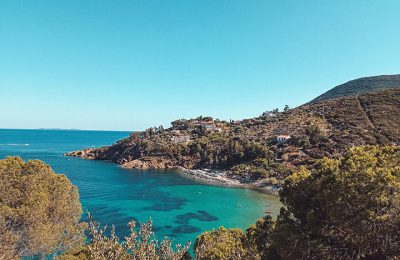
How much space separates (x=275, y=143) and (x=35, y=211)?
2910 inches

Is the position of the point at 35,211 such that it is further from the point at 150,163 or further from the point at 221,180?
the point at 150,163

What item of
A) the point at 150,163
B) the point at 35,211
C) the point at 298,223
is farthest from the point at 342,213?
the point at 150,163

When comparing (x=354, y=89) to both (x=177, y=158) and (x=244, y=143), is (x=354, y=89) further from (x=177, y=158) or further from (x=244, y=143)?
(x=177, y=158)

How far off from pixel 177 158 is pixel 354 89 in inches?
4684

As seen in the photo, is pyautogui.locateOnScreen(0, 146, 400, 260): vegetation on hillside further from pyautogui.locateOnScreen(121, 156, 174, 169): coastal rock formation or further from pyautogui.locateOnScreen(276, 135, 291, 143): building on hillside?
pyautogui.locateOnScreen(121, 156, 174, 169): coastal rock formation

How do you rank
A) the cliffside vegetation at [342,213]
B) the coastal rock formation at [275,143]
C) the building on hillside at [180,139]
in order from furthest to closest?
the building on hillside at [180,139] → the coastal rock formation at [275,143] → the cliffside vegetation at [342,213]

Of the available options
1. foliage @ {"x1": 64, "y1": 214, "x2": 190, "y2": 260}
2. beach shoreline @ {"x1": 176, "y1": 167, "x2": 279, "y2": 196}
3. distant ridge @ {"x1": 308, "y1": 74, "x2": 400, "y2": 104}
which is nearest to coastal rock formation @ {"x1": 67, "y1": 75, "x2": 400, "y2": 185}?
beach shoreline @ {"x1": 176, "y1": 167, "x2": 279, "y2": 196}

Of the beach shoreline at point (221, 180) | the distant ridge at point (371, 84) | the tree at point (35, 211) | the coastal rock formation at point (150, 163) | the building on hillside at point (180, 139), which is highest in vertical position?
the distant ridge at point (371, 84)

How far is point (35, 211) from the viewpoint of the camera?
57.0 feet

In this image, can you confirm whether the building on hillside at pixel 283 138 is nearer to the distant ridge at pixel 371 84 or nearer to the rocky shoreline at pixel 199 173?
the rocky shoreline at pixel 199 173

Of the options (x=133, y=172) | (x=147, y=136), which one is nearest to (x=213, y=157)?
(x=133, y=172)

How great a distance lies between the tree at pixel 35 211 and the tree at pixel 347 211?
14.2m

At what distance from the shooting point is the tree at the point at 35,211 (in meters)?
16.8

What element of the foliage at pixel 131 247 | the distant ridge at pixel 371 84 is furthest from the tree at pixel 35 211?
the distant ridge at pixel 371 84
